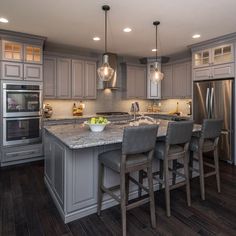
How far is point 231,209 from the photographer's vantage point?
2.36 meters

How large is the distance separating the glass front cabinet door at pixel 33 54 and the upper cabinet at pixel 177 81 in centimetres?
359

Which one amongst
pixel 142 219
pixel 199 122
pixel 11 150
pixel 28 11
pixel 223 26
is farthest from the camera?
pixel 199 122

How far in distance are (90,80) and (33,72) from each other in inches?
59.8

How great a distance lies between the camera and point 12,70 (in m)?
3.77

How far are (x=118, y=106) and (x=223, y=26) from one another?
11.1 feet

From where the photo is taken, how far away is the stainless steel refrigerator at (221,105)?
394 centimetres

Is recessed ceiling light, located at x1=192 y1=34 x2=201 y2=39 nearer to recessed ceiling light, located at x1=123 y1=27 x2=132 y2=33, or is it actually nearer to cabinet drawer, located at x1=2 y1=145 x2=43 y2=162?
recessed ceiling light, located at x1=123 y1=27 x2=132 y2=33

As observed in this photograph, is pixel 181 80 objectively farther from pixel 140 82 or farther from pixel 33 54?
pixel 33 54

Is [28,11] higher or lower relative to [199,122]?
higher

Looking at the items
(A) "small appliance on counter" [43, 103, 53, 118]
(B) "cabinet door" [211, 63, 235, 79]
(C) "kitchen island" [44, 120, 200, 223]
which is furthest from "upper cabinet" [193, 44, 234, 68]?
(A) "small appliance on counter" [43, 103, 53, 118]

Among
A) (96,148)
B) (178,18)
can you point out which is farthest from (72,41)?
(96,148)

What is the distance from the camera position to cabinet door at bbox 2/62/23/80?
370cm

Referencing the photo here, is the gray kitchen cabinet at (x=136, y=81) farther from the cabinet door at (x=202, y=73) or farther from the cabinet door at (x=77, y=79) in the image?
the cabinet door at (x=202, y=73)

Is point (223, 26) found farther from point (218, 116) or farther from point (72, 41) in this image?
point (72, 41)
